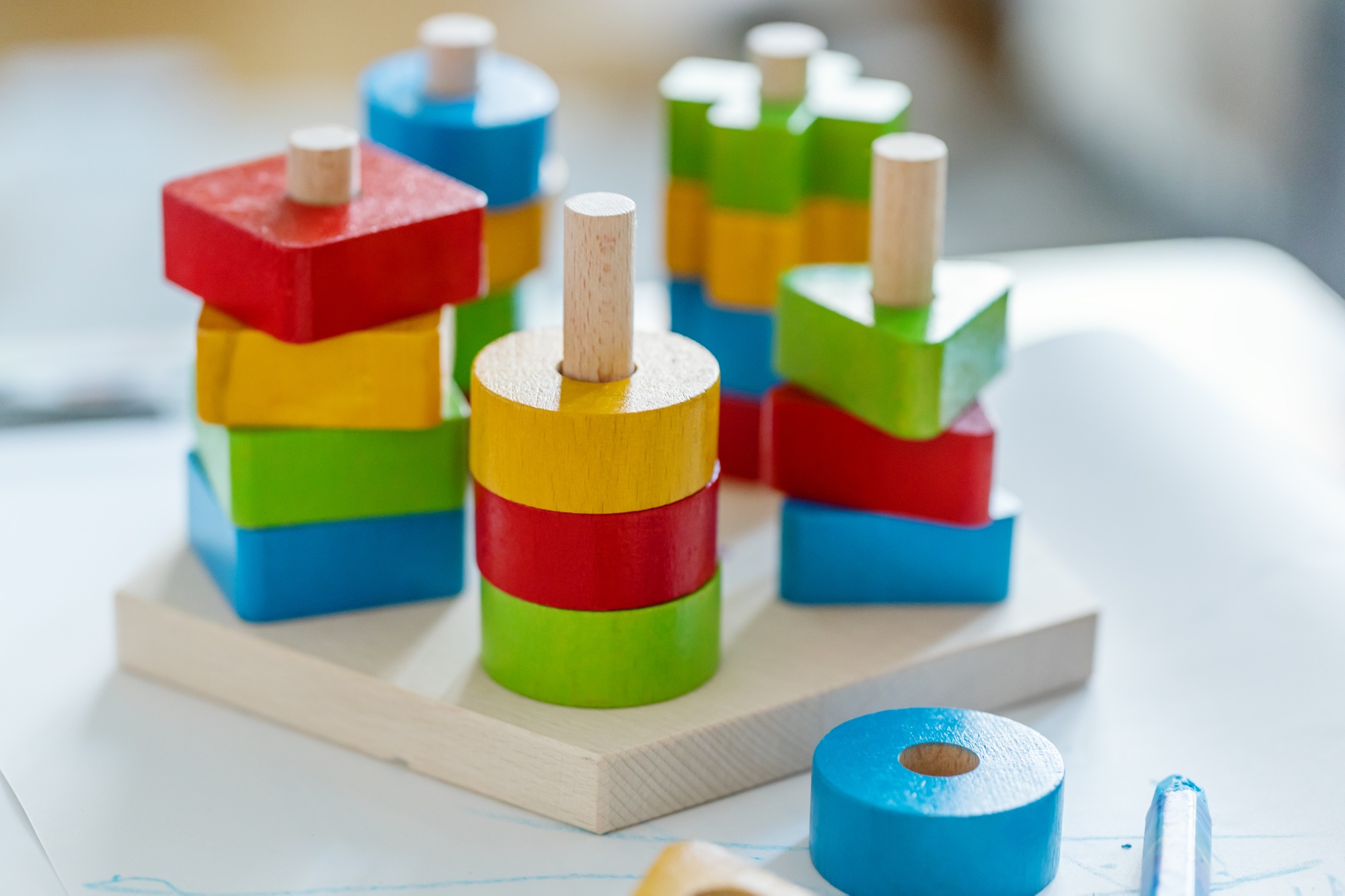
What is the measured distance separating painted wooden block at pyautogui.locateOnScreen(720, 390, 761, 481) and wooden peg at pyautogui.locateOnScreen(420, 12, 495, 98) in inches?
8.0

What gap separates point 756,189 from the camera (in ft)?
2.66

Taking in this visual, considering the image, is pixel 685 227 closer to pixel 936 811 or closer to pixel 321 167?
pixel 321 167

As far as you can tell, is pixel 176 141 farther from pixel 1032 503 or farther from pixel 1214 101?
pixel 1032 503

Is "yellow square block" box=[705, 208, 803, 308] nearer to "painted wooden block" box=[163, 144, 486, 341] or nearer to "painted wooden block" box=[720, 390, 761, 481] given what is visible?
"painted wooden block" box=[720, 390, 761, 481]

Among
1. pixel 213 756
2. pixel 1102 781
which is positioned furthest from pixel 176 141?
pixel 1102 781

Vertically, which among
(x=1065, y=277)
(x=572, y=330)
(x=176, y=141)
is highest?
(x=572, y=330)

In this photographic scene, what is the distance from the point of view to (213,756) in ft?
2.27

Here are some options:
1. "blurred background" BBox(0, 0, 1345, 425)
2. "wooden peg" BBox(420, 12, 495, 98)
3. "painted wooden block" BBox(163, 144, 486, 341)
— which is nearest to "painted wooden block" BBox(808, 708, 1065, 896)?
"painted wooden block" BBox(163, 144, 486, 341)

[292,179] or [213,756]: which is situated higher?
[292,179]

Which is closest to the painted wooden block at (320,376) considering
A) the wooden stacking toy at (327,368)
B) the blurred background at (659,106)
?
the wooden stacking toy at (327,368)

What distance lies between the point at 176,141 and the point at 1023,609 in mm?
1715

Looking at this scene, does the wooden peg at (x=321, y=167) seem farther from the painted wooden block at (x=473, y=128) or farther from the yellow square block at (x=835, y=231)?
the yellow square block at (x=835, y=231)

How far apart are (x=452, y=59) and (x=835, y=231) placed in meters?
0.21

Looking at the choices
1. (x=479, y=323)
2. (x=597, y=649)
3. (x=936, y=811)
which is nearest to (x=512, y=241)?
(x=479, y=323)
